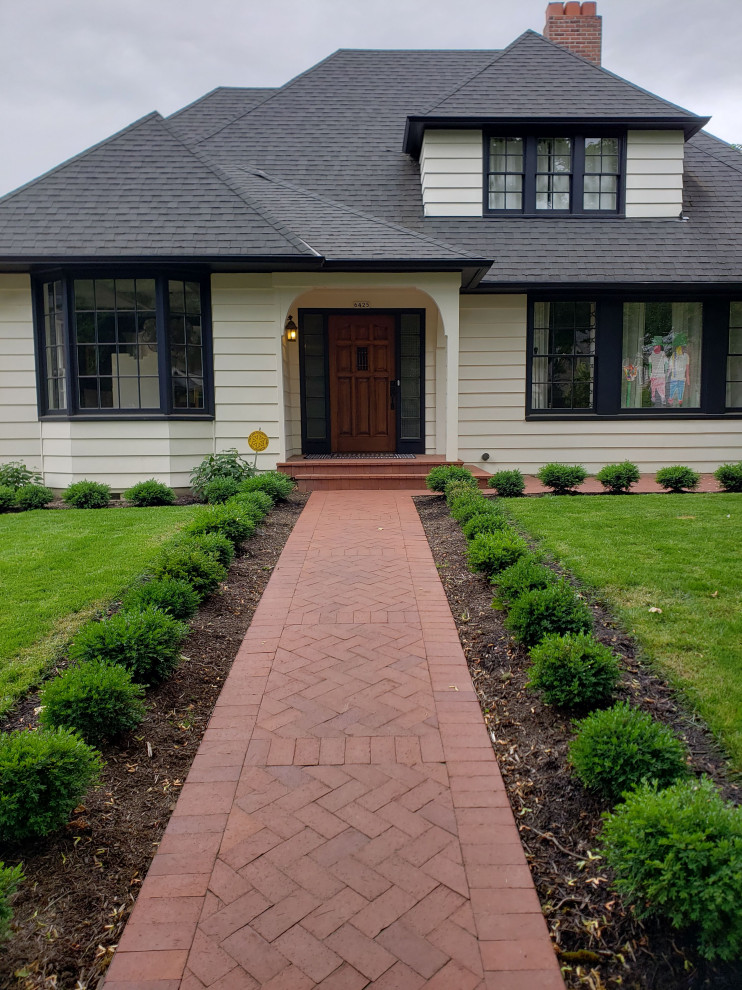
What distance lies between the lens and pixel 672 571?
17.4 feet

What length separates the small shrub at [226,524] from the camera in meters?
6.25

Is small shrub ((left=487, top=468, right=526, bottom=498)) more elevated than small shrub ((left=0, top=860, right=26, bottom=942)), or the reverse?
small shrub ((left=487, top=468, right=526, bottom=498))

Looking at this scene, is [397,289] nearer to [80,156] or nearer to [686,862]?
[80,156]

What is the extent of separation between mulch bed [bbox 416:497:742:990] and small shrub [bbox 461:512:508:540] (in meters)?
1.30

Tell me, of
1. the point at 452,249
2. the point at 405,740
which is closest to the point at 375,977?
the point at 405,740

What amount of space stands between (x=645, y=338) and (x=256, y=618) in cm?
898

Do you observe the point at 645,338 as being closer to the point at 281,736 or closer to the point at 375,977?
the point at 281,736

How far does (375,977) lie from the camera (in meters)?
1.98

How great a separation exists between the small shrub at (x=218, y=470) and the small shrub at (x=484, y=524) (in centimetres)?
421

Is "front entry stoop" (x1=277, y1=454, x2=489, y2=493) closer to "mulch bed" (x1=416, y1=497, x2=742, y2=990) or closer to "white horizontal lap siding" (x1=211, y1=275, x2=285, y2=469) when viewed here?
"white horizontal lap siding" (x1=211, y1=275, x2=285, y2=469)

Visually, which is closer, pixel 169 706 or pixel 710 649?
pixel 169 706

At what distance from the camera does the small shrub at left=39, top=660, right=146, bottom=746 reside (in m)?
3.04

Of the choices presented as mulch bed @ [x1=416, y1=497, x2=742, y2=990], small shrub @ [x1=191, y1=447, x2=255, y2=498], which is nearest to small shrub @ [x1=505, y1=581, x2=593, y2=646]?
mulch bed @ [x1=416, y1=497, x2=742, y2=990]

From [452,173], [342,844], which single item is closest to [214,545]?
[342,844]
